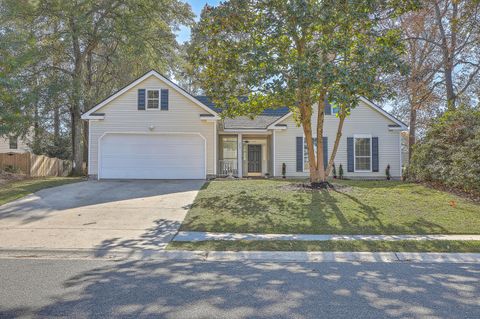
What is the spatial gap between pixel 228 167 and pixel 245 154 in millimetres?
1789

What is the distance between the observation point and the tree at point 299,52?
966cm

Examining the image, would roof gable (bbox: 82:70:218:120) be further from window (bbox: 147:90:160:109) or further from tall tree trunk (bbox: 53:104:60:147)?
tall tree trunk (bbox: 53:104:60:147)

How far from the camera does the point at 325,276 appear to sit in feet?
16.9

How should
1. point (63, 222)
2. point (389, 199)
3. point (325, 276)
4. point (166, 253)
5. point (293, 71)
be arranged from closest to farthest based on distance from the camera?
point (325, 276), point (166, 253), point (63, 222), point (293, 71), point (389, 199)

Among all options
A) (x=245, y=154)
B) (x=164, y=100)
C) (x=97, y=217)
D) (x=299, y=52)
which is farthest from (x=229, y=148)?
(x=97, y=217)

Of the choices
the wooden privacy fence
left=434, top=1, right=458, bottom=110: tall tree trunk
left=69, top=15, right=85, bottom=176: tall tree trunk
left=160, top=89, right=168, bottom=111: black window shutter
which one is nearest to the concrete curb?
left=160, top=89, right=168, bottom=111: black window shutter

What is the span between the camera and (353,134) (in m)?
18.6

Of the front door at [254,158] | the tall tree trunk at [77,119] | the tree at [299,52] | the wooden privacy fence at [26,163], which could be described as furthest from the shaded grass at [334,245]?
the tall tree trunk at [77,119]

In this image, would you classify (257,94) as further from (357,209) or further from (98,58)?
(98,58)

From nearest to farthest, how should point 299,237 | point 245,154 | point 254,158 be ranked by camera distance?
point 299,237
point 245,154
point 254,158

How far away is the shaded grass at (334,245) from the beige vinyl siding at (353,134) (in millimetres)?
11513

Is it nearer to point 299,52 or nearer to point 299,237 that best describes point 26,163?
point 299,52

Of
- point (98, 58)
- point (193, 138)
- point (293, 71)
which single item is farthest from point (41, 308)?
point (98, 58)

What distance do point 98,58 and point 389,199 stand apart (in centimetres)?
2373
